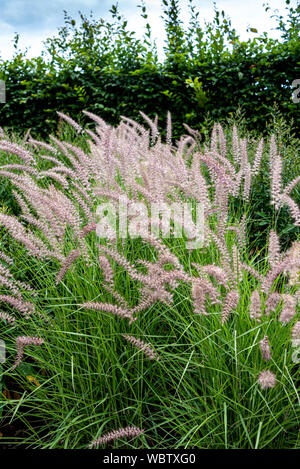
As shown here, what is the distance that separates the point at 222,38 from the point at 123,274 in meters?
6.44

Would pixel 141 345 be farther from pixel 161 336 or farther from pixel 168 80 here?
pixel 168 80

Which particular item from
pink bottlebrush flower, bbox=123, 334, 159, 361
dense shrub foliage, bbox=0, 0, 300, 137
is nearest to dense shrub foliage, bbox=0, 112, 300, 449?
pink bottlebrush flower, bbox=123, 334, 159, 361

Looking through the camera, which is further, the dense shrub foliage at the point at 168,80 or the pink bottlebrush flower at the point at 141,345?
the dense shrub foliage at the point at 168,80

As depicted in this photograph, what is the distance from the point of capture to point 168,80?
23.6 feet

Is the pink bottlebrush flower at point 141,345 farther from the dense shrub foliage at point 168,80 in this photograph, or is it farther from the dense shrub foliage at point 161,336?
the dense shrub foliage at point 168,80

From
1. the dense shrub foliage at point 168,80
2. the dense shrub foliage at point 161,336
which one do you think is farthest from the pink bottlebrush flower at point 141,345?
the dense shrub foliage at point 168,80

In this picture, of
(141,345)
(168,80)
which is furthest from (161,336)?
(168,80)

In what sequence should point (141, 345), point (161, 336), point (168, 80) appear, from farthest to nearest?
point (168, 80) < point (161, 336) < point (141, 345)

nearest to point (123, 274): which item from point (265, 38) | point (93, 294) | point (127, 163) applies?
point (93, 294)

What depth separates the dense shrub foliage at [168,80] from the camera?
6892 mm

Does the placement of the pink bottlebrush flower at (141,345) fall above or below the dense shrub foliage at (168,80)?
below

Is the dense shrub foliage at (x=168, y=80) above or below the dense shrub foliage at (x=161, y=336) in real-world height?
above

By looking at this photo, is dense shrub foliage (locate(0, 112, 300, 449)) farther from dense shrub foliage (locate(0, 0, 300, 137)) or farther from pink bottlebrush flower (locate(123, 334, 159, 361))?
dense shrub foliage (locate(0, 0, 300, 137))
